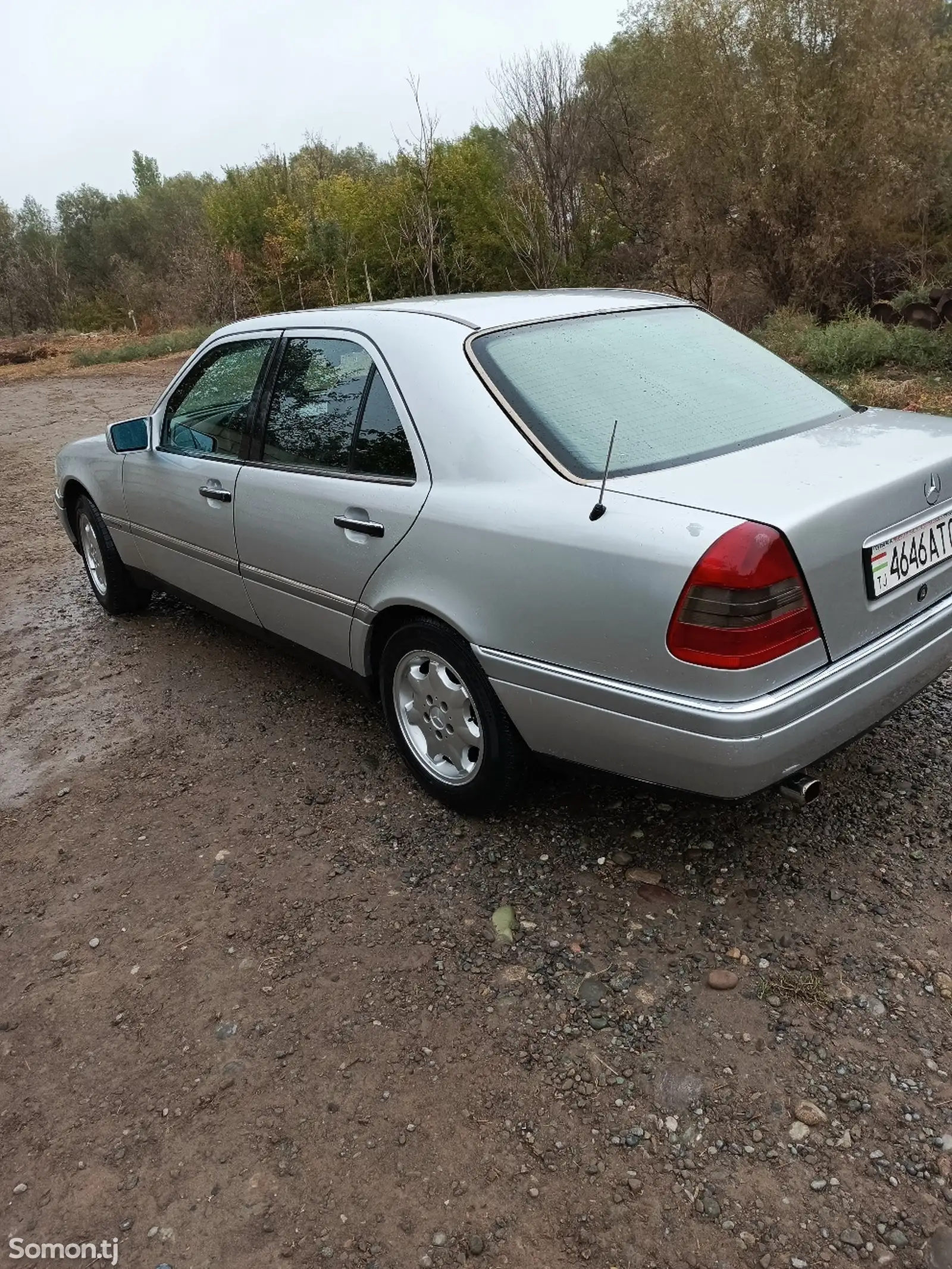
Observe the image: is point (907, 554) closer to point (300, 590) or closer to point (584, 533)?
point (584, 533)

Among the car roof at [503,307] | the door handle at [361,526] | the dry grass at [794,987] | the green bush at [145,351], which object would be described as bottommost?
the dry grass at [794,987]

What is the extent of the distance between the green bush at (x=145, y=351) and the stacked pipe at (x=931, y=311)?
1673 cm

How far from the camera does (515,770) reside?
2.79 m

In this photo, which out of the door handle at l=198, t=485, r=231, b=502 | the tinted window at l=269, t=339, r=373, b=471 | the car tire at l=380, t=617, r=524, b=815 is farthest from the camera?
the door handle at l=198, t=485, r=231, b=502

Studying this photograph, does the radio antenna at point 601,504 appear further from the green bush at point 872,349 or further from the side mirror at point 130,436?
the green bush at point 872,349

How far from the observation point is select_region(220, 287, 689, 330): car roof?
2.99 meters

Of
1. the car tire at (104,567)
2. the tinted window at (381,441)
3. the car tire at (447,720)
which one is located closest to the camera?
the car tire at (447,720)

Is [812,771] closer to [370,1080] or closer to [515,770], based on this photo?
[515,770]

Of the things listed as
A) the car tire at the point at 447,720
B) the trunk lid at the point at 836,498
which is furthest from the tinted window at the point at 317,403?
the trunk lid at the point at 836,498

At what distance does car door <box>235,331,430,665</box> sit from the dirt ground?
2.12ft

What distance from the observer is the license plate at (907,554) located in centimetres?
233

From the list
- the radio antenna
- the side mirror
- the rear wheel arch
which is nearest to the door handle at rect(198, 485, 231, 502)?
the side mirror

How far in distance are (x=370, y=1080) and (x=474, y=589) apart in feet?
4.22

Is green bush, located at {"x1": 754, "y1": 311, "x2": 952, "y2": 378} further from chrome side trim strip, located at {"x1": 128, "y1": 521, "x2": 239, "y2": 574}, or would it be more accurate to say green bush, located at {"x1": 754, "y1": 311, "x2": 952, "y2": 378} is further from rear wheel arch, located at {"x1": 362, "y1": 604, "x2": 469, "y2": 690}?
rear wheel arch, located at {"x1": 362, "y1": 604, "x2": 469, "y2": 690}
